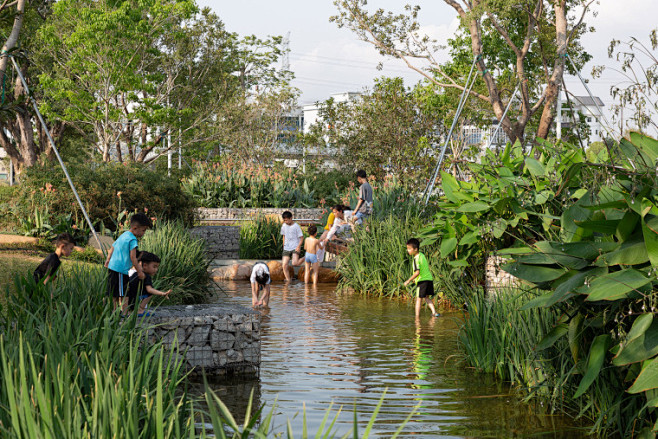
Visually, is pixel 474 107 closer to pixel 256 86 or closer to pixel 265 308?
pixel 256 86

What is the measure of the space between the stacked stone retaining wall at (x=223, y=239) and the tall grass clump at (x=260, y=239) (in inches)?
7.3

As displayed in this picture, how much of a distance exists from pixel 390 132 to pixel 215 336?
2625 centimetres

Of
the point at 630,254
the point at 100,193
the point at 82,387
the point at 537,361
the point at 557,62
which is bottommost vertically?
the point at 537,361

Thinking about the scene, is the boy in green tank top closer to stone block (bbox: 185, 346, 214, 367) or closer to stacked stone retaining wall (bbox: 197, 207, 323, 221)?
stone block (bbox: 185, 346, 214, 367)

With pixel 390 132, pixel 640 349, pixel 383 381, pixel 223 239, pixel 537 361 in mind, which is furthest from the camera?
pixel 390 132

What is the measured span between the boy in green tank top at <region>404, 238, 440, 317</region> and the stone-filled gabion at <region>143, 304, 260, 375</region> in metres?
4.24

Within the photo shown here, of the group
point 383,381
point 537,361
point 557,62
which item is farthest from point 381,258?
point 557,62

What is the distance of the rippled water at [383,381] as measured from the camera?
618 cm

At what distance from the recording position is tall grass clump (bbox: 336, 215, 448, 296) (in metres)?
14.1

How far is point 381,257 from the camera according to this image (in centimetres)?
1455

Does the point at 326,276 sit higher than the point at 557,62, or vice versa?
the point at 557,62

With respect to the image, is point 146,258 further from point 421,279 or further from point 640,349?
point 640,349

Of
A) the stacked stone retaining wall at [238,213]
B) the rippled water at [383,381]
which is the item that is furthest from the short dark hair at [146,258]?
the stacked stone retaining wall at [238,213]

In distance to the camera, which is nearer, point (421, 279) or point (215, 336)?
point (215, 336)
